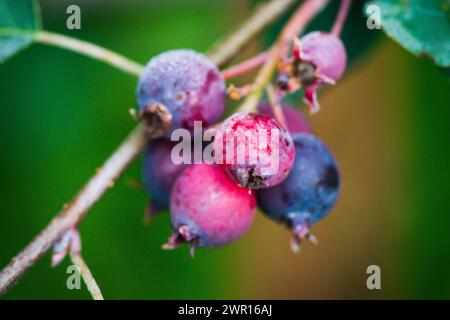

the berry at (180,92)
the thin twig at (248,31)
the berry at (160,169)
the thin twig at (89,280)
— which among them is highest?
the thin twig at (248,31)

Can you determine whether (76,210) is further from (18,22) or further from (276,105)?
(18,22)

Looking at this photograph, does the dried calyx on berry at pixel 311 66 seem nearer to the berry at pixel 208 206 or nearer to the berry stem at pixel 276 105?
the berry stem at pixel 276 105

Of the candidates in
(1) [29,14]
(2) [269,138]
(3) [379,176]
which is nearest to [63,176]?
(1) [29,14]

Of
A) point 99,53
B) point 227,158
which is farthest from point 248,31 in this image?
point 227,158

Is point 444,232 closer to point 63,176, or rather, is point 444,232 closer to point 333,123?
point 333,123

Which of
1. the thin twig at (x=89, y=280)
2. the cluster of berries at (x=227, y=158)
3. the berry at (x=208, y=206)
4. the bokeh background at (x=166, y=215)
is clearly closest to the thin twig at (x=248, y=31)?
the cluster of berries at (x=227, y=158)

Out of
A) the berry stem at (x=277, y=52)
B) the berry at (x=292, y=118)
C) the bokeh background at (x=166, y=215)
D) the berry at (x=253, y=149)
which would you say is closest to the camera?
the berry at (x=253, y=149)
